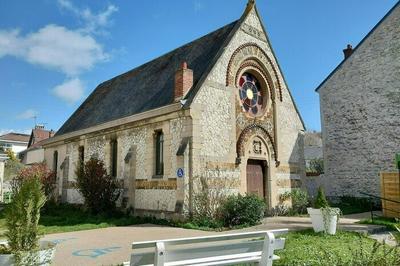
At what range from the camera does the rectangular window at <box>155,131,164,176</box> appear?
13406mm

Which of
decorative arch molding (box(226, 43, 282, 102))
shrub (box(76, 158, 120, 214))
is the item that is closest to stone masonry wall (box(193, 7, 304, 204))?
decorative arch molding (box(226, 43, 282, 102))

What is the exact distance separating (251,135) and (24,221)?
10.4m

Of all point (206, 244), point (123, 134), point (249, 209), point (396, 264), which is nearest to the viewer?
point (206, 244)

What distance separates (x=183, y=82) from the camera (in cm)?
1250

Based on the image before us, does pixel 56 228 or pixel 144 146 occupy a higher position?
pixel 144 146

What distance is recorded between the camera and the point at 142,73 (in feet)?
61.9

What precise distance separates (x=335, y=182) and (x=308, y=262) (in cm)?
1574

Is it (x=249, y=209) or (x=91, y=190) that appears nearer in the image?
(x=249, y=209)

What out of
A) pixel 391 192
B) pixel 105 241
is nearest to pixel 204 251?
A: pixel 105 241

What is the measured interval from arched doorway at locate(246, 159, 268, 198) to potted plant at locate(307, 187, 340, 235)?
15.5ft

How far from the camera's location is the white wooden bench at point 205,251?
397 cm

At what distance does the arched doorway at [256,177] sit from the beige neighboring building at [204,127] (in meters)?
0.04

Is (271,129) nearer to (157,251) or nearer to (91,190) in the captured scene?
(91,190)

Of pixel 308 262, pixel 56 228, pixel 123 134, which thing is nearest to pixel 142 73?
pixel 123 134
